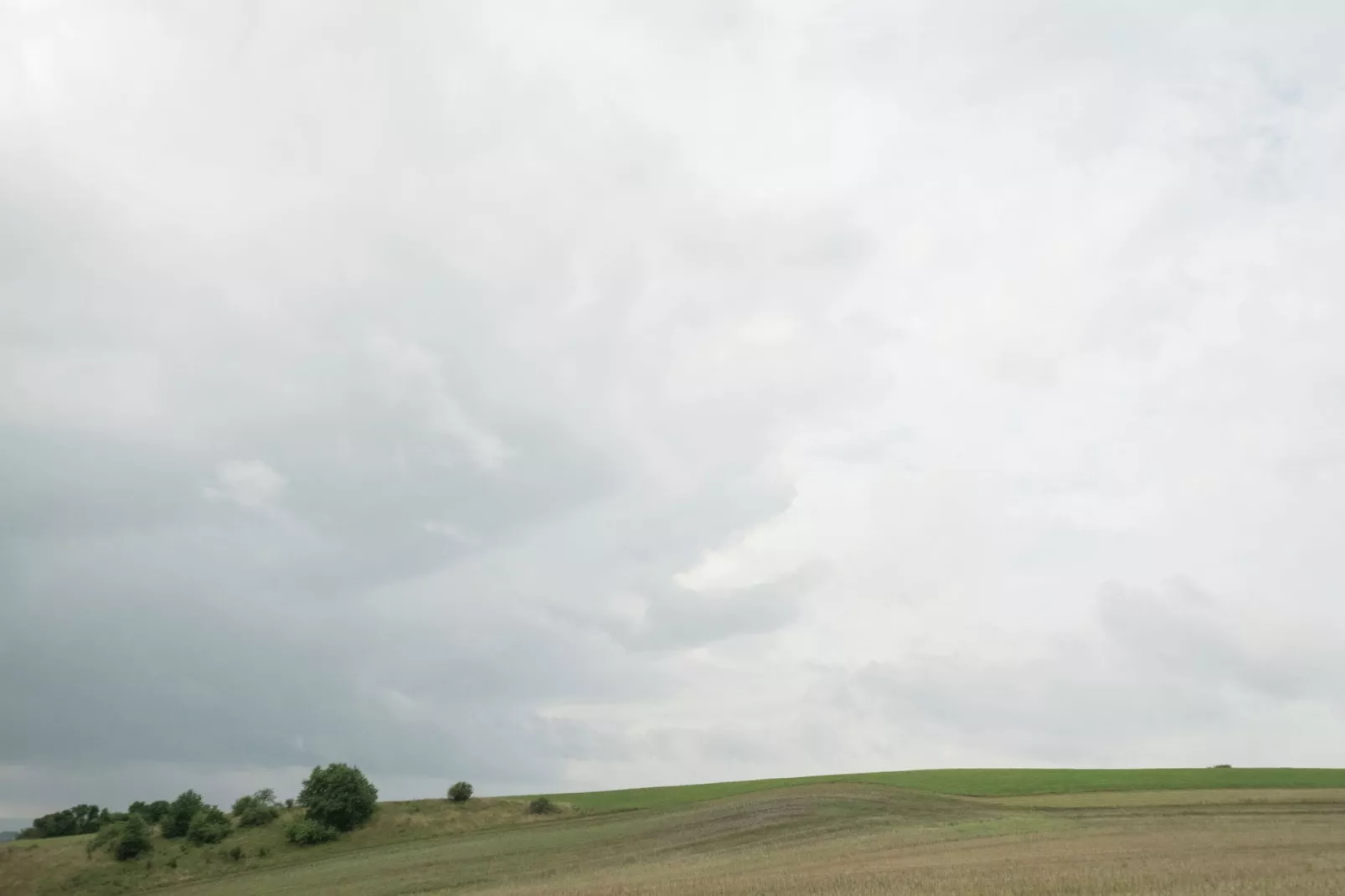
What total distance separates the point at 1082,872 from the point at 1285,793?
4689cm

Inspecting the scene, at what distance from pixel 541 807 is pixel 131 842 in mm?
32138

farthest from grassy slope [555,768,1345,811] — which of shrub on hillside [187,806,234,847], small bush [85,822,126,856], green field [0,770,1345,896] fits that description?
small bush [85,822,126,856]

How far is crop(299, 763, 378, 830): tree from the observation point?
74.7 meters

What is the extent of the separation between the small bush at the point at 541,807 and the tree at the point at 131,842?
29995mm

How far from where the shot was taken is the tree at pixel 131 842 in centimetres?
6925

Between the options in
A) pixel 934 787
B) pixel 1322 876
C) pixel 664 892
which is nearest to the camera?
pixel 1322 876

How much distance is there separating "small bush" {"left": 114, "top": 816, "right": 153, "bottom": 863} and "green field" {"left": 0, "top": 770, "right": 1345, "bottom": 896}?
104 cm

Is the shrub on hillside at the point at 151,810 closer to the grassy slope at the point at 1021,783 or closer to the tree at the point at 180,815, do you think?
the tree at the point at 180,815

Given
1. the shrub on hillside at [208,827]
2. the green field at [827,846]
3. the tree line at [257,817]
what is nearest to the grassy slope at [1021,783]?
the green field at [827,846]

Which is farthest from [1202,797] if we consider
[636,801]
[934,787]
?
[636,801]

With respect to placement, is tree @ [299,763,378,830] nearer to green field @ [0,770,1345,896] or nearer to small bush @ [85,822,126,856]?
green field @ [0,770,1345,896]

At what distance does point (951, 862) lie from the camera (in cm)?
3550

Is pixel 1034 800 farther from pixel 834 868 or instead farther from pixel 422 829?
pixel 422 829

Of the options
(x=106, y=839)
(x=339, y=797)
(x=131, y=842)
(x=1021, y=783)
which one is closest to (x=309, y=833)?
(x=339, y=797)
